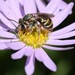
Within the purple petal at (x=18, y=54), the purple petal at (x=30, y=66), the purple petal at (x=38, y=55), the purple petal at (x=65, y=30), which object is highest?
the purple petal at (x=65, y=30)

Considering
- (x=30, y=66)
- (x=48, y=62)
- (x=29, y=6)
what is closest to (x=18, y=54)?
(x=30, y=66)

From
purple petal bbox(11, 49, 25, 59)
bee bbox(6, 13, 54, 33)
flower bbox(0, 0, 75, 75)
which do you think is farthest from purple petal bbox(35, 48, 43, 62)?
bee bbox(6, 13, 54, 33)

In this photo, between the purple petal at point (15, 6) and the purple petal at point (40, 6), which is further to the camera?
the purple petal at point (40, 6)

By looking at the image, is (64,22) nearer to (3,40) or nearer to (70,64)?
Result: (70,64)

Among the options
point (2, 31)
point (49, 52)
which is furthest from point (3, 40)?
point (49, 52)

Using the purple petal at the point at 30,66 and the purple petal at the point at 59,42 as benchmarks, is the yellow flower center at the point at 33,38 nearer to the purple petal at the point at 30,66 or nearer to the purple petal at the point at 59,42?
the purple petal at the point at 59,42

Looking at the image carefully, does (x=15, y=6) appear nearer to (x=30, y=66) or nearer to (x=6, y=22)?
(x=6, y=22)

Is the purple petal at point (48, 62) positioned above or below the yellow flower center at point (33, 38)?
below

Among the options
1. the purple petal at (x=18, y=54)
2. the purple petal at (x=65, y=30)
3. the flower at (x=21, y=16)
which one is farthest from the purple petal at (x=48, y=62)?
the purple petal at (x=65, y=30)
